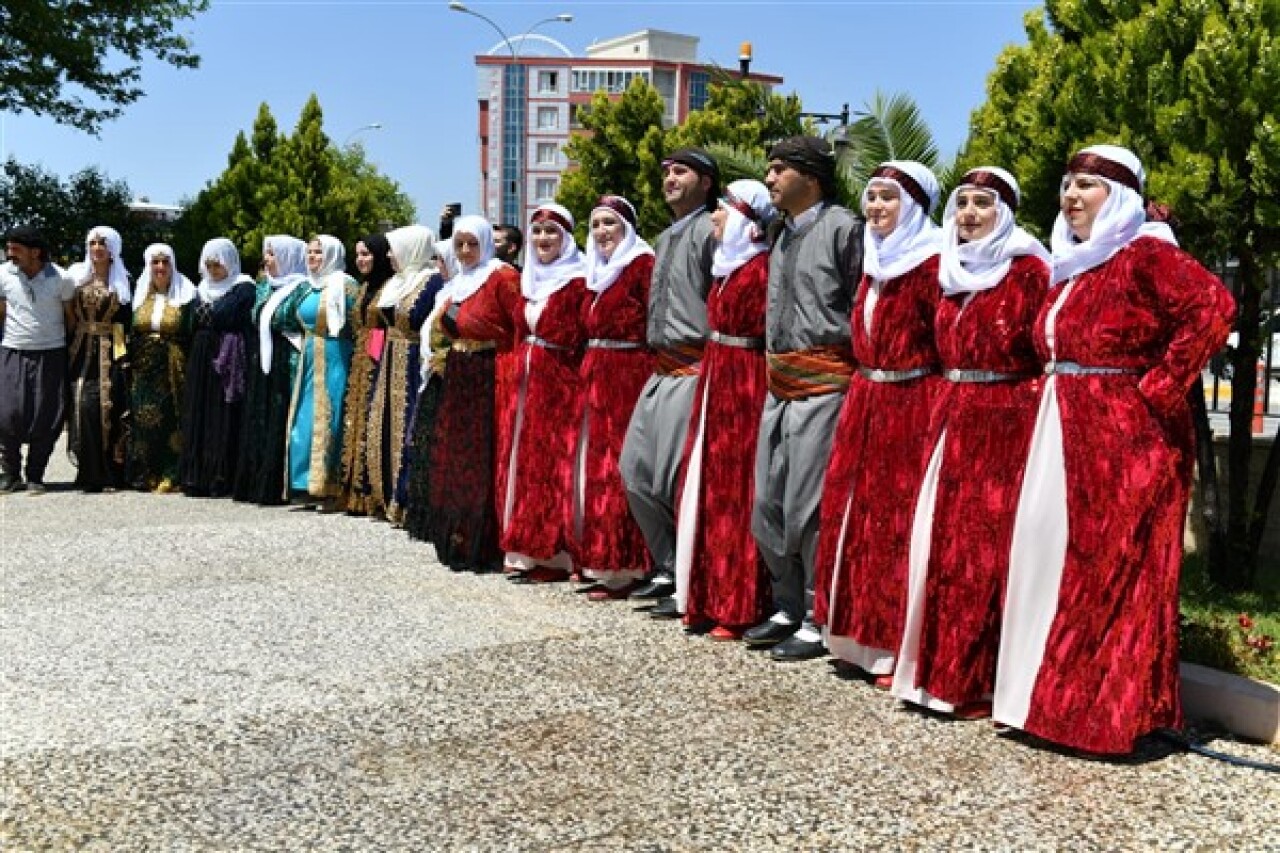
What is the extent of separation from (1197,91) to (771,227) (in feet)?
5.61

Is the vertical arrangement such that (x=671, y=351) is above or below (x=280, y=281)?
below

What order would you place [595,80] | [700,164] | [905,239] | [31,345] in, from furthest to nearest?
[595,80]
[31,345]
[700,164]
[905,239]

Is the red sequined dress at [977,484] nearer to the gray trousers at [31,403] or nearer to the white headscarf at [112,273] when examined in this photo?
the white headscarf at [112,273]

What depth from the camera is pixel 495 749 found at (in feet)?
13.2

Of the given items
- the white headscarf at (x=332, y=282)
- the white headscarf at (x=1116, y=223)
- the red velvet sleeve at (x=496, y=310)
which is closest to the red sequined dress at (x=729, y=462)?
the white headscarf at (x=1116, y=223)

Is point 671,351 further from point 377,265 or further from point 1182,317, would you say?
point 377,265

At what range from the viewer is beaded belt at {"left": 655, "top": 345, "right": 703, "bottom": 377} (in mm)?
5848

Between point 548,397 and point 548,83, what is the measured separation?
295ft

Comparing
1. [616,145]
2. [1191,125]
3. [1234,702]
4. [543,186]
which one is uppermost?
[543,186]

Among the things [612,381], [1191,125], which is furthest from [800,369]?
[1191,125]

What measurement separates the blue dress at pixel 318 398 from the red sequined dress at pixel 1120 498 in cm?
555

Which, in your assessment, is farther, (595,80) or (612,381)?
(595,80)

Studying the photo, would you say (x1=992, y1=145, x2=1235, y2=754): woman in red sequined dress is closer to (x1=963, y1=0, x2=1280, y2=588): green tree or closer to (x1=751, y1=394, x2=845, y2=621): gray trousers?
(x1=751, y1=394, x2=845, y2=621): gray trousers

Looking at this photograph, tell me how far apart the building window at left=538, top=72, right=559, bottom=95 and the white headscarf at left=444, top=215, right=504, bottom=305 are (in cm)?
8843
